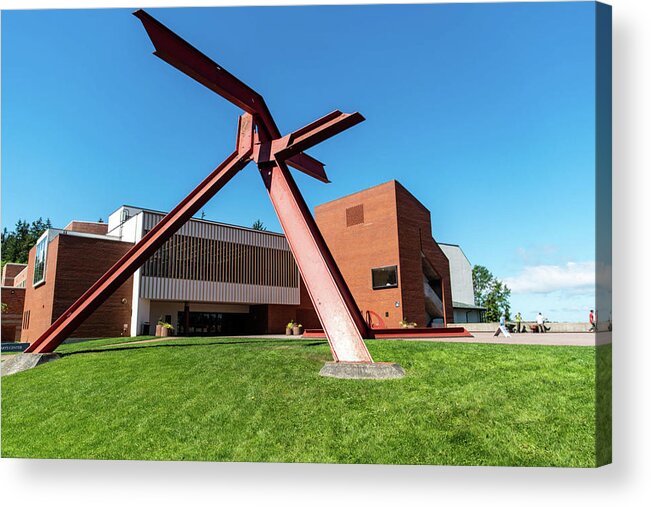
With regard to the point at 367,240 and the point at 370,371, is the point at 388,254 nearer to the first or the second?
the point at 367,240

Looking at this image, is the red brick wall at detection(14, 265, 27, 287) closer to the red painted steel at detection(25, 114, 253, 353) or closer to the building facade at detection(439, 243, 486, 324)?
the red painted steel at detection(25, 114, 253, 353)

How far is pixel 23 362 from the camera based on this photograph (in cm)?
1104

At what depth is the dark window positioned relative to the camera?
100 ft

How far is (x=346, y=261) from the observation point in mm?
31578

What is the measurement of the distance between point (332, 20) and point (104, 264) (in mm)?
22348

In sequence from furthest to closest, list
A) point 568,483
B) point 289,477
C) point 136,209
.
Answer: point 136,209
point 289,477
point 568,483

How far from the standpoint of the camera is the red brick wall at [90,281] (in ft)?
76.0

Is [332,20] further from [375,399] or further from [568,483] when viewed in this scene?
[568,483]

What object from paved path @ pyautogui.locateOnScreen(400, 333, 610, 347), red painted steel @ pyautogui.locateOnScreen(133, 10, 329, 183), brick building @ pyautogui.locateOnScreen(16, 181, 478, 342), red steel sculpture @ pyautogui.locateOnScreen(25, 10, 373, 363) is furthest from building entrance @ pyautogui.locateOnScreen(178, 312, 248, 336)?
red painted steel @ pyautogui.locateOnScreen(133, 10, 329, 183)

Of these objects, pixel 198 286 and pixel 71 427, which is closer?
pixel 71 427

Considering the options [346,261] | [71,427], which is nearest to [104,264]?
[346,261]

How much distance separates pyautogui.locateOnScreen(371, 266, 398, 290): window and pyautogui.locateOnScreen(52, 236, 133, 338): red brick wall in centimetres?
1525

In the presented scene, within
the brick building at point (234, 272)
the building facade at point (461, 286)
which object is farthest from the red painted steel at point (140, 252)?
the building facade at point (461, 286)

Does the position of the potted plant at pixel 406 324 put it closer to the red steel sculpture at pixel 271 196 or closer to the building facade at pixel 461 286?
the red steel sculpture at pixel 271 196
